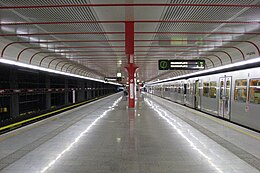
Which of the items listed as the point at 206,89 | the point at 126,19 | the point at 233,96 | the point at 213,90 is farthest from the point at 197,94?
the point at 126,19

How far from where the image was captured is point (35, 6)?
6059 millimetres

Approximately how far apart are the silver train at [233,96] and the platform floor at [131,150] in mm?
1241

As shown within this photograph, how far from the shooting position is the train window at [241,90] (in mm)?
8816

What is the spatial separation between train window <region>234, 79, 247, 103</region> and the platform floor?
1830 millimetres

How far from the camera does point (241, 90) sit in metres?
9.12

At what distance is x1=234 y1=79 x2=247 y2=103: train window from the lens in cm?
882

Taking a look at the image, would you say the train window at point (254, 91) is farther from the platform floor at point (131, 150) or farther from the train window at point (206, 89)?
the train window at point (206, 89)

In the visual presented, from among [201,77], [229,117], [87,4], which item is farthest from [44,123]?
[201,77]

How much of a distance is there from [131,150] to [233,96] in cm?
670

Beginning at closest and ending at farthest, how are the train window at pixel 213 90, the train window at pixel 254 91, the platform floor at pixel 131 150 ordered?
the platform floor at pixel 131 150 → the train window at pixel 254 91 → the train window at pixel 213 90

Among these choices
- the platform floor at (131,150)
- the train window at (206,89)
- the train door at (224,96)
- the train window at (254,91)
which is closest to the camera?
the platform floor at (131,150)

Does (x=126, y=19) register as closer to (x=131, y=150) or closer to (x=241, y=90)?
(x=131, y=150)

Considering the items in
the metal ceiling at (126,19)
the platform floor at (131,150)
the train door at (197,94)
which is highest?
the metal ceiling at (126,19)

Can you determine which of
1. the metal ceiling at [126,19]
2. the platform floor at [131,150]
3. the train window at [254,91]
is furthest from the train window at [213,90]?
the platform floor at [131,150]
